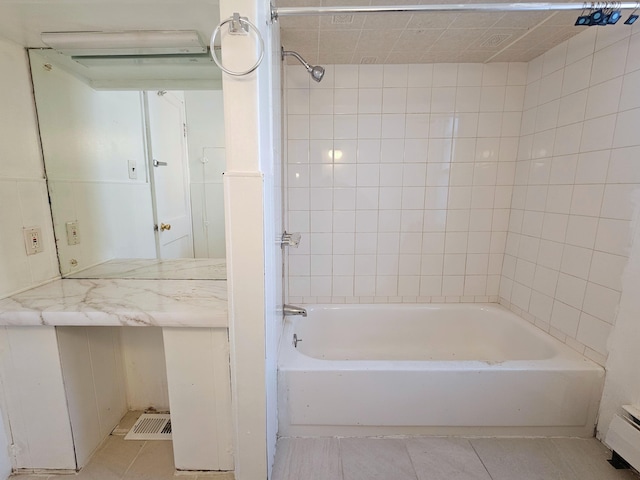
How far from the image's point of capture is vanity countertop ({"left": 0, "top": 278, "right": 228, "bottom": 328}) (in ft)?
3.20

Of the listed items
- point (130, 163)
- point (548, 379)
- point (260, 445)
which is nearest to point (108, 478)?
point (260, 445)

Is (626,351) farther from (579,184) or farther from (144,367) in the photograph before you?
(144,367)

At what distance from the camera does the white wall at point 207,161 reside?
1.36 metres

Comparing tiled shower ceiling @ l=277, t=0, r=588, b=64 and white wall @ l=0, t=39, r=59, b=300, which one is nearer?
white wall @ l=0, t=39, r=59, b=300

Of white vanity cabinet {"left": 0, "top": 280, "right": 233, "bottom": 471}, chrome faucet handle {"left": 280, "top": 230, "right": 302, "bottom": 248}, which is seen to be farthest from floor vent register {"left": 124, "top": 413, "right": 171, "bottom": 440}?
chrome faucet handle {"left": 280, "top": 230, "right": 302, "bottom": 248}

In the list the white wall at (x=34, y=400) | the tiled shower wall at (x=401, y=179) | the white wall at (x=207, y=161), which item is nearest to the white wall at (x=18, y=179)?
the white wall at (x=34, y=400)

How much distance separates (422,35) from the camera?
141cm

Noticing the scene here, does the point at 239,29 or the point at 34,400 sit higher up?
the point at 239,29

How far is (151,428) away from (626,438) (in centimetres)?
206

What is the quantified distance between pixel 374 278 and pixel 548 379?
1.02 meters

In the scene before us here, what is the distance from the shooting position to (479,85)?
1.76 m

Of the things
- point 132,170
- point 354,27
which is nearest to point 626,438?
point 354,27

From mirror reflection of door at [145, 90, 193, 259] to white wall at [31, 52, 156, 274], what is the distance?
5 centimetres

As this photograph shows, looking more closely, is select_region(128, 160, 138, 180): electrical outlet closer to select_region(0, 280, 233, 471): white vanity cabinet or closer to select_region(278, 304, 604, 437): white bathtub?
select_region(0, 280, 233, 471): white vanity cabinet
